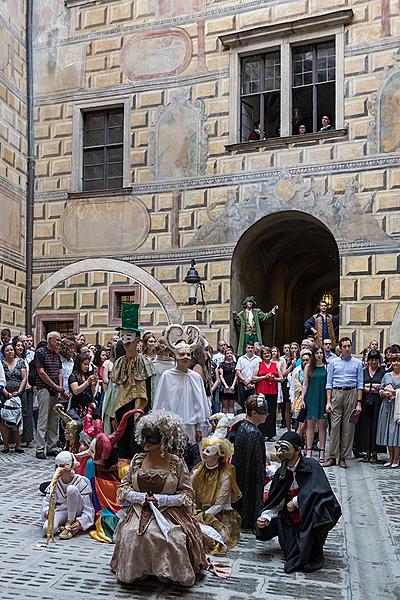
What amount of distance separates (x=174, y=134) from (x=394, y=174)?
16.8ft

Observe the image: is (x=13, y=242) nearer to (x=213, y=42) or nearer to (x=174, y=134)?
(x=174, y=134)

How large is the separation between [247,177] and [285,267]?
5.04 meters

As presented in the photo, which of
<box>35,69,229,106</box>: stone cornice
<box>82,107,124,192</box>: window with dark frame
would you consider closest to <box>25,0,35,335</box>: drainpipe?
<box>35,69,229,106</box>: stone cornice

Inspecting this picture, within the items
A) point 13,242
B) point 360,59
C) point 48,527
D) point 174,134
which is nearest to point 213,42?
point 174,134

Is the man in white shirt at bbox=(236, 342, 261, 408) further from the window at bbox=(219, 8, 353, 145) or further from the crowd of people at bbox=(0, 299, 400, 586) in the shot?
the window at bbox=(219, 8, 353, 145)

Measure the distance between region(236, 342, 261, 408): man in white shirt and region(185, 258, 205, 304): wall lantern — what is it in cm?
322

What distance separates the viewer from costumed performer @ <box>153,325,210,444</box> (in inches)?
304

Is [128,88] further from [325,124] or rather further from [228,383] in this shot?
[228,383]

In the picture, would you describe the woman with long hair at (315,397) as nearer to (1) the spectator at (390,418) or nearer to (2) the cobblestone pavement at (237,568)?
(1) the spectator at (390,418)

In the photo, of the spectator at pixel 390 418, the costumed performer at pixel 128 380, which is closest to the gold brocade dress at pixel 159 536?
the costumed performer at pixel 128 380

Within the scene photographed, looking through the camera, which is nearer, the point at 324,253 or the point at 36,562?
the point at 36,562

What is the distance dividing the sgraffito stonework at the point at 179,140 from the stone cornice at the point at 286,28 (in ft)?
5.06

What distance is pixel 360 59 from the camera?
1625cm

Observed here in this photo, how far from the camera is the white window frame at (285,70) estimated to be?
53.8 ft
